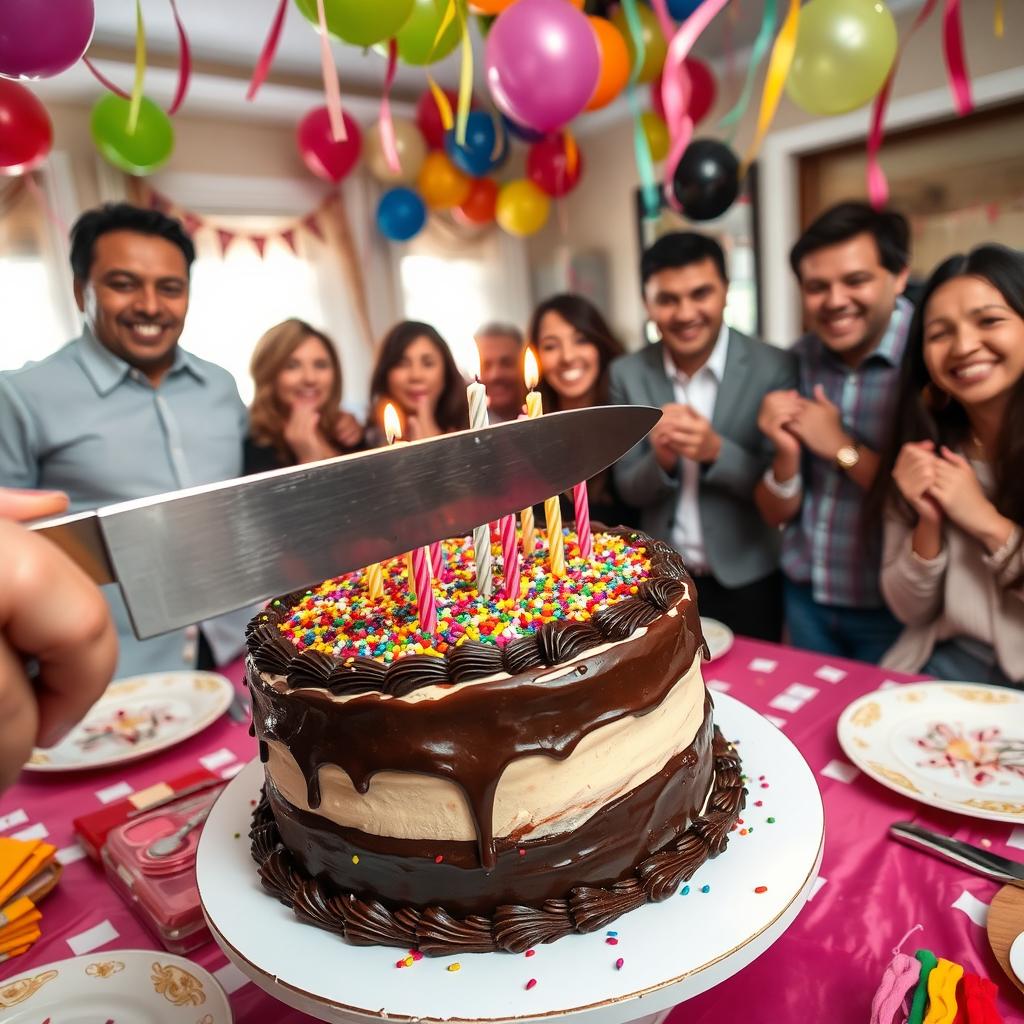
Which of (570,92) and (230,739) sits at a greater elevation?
(570,92)

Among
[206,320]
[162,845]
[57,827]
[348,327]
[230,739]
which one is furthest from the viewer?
[348,327]

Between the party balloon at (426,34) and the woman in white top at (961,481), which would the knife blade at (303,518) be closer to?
the woman in white top at (961,481)

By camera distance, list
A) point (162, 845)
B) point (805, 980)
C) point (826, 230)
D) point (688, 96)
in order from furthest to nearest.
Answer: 1. point (688, 96)
2. point (826, 230)
3. point (162, 845)
4. point (805, 980)

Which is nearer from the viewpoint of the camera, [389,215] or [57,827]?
[57,827]

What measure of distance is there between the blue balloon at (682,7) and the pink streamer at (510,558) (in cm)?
275

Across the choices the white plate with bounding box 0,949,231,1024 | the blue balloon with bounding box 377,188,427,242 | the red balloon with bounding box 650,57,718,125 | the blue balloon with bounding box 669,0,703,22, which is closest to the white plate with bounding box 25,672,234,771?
the white plate with bounding box 0,949,231,1024

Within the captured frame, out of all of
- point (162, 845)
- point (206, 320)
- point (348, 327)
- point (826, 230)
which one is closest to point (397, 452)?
point (162, 845)

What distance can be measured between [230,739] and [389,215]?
4536 millimetres

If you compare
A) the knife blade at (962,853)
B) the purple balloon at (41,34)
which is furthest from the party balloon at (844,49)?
the knife blade at (962,853)

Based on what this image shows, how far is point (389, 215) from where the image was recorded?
17.6ft

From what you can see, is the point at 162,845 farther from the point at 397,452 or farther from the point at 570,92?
the point at 570,92

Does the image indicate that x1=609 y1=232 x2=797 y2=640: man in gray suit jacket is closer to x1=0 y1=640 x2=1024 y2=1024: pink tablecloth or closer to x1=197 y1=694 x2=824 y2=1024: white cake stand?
x1=0 y1=640 x2=1024 y2=1024: pink tablecloth

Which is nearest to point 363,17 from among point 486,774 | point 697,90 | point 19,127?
point 19,127

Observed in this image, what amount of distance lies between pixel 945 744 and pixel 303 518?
A: 1.25 m
